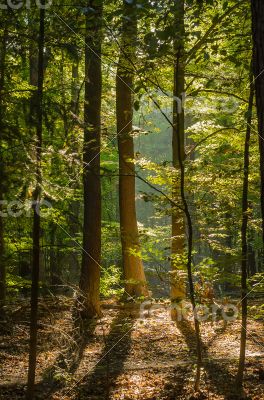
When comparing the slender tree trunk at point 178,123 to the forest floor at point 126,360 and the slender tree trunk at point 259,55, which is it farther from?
the forest floor at point 126,360

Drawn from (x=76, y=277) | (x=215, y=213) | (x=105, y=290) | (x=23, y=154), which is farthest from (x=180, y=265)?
(x=76, y=277)

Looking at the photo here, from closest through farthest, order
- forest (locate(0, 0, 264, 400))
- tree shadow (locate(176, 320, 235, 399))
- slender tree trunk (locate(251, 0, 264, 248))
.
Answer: slender tree trunk (locate(251, 0, 264, 248)) < forest (locate(0, 0, 264, 400)) < tree shadow (locate(176, 320, 235, 399))

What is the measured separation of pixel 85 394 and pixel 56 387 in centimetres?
47

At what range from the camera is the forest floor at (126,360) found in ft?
20.6

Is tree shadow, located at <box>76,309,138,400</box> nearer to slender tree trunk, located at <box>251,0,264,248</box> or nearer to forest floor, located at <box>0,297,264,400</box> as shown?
forest floor, located at <box>0,297,264,400</box>

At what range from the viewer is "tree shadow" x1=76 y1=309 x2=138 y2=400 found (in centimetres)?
644

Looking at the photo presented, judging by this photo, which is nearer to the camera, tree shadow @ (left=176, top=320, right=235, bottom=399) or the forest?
the forest

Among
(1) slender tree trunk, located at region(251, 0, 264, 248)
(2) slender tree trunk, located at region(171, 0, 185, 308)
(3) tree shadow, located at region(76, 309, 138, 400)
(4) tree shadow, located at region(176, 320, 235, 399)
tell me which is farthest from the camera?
(4) tree shadow, located at region(176, 320, 235, 399)

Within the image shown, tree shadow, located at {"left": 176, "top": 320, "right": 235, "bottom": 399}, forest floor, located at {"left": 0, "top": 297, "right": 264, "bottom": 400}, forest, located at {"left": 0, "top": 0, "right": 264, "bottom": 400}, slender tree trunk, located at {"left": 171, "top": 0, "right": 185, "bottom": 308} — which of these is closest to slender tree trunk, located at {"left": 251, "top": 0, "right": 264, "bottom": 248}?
forest, located at {"left": 0, "top": 0, "right": 264, "bottom": 400}

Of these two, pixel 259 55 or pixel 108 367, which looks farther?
pixel 108 367

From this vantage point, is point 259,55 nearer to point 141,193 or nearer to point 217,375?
point 141,193

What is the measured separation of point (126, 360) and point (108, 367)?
1771mm

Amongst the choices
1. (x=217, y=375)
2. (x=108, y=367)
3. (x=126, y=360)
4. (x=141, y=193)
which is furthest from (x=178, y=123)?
(x=126, y=360)

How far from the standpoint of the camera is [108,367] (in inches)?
261
